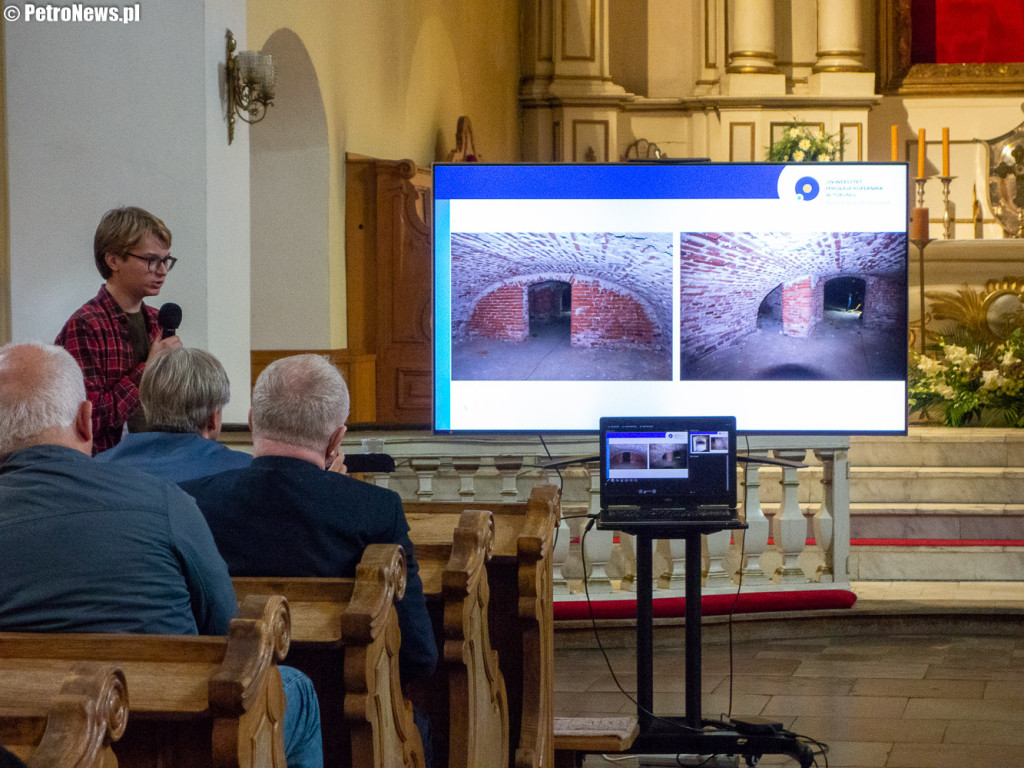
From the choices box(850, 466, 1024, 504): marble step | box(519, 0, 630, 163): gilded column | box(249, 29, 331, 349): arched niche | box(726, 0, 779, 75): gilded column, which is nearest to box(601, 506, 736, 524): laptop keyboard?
box(850, 466, 1024, 504): marble step

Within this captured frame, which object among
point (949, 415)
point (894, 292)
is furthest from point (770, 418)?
point (949, 415)

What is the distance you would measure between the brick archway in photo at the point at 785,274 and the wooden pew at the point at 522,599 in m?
0.95

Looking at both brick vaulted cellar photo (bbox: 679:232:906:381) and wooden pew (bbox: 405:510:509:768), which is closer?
wooden pew (bbox: 405:510:509:768)

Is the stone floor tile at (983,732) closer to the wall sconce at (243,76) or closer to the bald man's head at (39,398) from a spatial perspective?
the bald man's head at (39,398)

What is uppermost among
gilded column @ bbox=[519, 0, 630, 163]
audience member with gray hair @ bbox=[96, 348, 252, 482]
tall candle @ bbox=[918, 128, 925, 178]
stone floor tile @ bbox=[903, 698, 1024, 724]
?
gilded column @ bbox=[519, 0, 630, 163]

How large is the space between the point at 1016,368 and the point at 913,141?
303 cm

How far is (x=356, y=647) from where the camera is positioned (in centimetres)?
194

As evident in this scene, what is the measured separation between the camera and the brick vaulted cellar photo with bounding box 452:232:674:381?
140 inches

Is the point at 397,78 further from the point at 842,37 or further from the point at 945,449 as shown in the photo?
the point at 842,37

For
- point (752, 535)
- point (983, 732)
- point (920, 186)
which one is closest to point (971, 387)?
point (920, 186)

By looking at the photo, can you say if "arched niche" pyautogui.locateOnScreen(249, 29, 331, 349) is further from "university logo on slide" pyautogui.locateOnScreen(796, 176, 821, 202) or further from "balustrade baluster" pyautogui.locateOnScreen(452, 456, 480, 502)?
"university logo on slide" pyautogui.locateOnScreen(796, 176, 821, 202)

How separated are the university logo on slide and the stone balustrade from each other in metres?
1.24

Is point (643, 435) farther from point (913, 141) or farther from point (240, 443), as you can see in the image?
point (913, 141)

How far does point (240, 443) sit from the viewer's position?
441 centimetres
